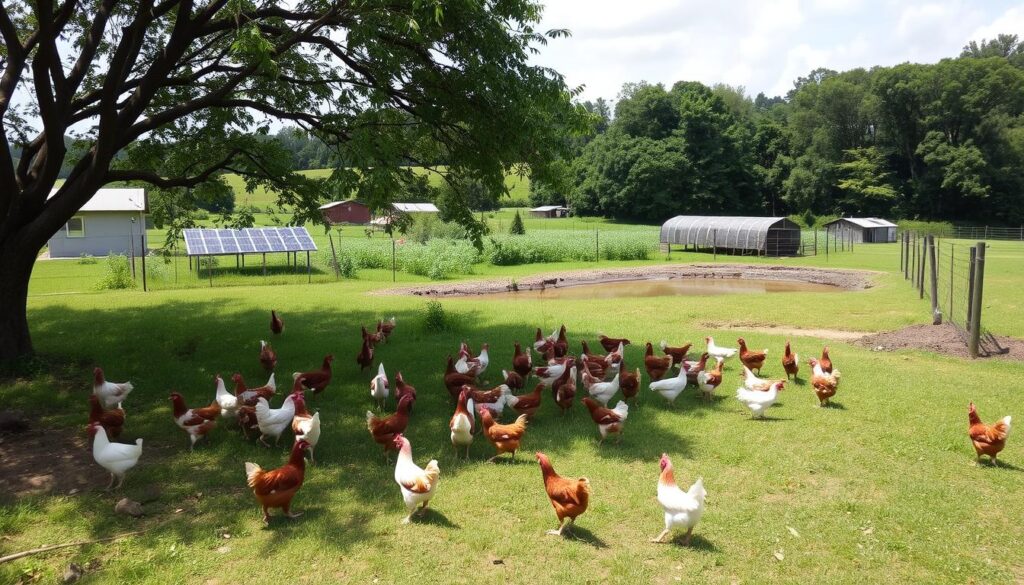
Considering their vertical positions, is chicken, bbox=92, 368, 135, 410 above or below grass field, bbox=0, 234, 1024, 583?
above

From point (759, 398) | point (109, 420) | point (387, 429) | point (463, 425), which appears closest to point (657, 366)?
point (759, 398)

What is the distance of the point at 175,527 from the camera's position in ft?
19.4

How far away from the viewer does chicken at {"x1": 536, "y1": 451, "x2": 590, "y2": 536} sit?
562 centimetres

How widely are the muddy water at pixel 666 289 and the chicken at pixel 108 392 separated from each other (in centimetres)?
1803

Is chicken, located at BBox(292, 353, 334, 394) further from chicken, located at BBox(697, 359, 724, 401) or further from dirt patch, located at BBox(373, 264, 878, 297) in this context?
dirt patch, located at BBox(373, 264, 878, 297)

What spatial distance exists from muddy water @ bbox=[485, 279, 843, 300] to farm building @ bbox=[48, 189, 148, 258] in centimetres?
Answer: 2509

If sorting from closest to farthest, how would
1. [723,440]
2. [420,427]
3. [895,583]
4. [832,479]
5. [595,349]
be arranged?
[895,583] < [832,479] < [723,440] < [420,427] < [595,349]

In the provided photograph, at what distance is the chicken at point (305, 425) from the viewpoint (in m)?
7.21

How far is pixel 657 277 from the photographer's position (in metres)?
34.0

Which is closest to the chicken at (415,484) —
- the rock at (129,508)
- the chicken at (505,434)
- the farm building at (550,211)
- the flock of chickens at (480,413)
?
the flock of chickens at (480,413)

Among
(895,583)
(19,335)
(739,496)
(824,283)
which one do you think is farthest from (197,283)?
(824,283)

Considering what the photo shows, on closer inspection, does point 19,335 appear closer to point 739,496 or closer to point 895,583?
point 739,496

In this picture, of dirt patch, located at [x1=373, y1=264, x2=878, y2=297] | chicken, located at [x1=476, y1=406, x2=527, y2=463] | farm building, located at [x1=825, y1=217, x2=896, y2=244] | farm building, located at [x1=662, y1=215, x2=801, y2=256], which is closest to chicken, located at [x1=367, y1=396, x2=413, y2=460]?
chicken, located at [x1=476, y1=406, x2=527, y2=463]

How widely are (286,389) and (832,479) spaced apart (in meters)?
8.02
